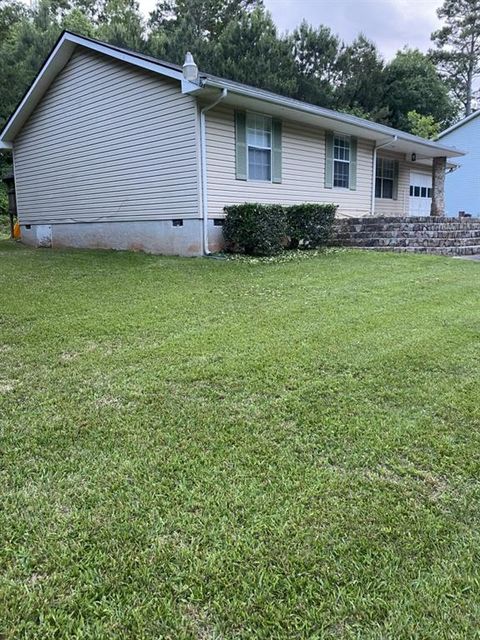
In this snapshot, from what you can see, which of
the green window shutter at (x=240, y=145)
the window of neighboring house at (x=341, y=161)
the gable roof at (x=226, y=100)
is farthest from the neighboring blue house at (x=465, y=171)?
the green window shutter at (x=240, y=145)

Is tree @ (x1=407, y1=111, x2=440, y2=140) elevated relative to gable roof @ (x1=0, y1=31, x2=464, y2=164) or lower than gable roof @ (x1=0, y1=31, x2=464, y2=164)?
elevated

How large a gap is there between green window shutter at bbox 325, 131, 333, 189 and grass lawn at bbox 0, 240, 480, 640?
832 centimetres

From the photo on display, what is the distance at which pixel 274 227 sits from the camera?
908 cm

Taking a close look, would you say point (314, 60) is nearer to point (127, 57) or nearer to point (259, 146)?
point (259, 146)

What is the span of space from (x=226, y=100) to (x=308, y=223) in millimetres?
2870

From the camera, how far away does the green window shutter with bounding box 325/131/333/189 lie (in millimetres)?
11805

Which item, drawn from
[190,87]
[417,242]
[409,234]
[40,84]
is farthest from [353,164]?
[40,84]

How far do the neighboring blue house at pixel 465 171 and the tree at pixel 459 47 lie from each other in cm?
1735

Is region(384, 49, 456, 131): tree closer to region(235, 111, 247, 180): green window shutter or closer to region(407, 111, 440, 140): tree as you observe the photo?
region(407, 111, 440, 140): tree

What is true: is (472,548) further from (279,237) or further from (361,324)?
(279,237)

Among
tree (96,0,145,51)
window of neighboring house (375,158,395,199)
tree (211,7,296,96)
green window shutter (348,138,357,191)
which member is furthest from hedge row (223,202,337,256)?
tree (96,0,145,51)

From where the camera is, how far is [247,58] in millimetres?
24375

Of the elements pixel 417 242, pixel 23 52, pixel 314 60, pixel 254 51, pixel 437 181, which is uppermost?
pixel 314 60

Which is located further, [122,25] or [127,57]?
[122,25]
